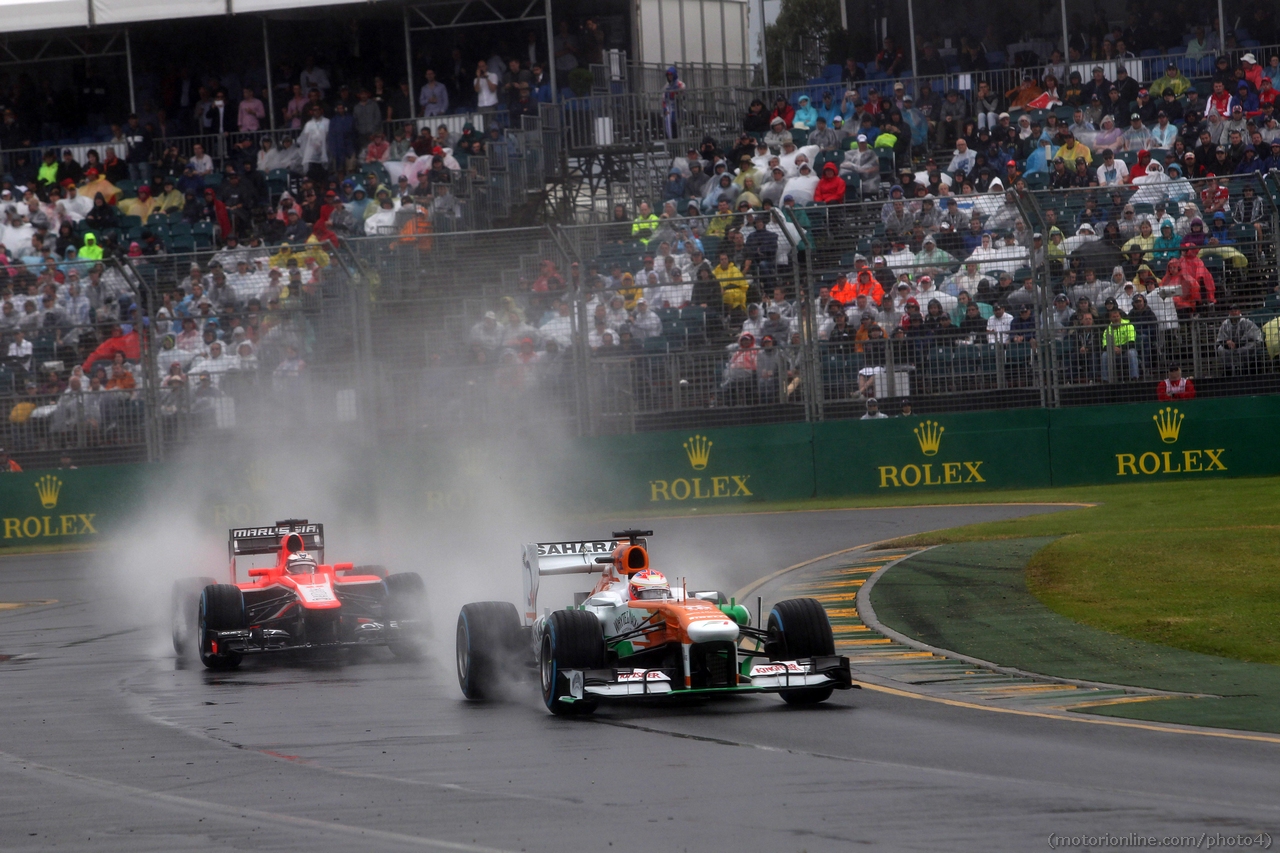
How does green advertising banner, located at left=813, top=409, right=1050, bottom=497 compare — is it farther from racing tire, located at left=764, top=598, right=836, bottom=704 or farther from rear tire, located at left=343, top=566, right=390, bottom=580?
racing tire, located at left=764, top=598, right=836, bottom=704

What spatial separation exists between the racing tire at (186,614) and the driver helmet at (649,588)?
16.0 ft

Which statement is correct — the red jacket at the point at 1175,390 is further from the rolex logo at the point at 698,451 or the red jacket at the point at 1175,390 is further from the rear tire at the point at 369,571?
the rear tire at the point at 369,571

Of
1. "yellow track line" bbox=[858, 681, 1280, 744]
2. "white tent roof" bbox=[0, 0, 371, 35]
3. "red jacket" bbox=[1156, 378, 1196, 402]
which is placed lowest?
"yellow track line" bbox=[858, 681, 1280, 744]

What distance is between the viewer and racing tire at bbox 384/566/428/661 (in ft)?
43.9

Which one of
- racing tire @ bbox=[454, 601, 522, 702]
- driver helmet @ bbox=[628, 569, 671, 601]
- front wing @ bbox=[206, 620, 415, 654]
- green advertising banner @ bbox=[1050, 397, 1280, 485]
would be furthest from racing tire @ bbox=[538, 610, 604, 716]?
green advertising banner @ bbox=[1050, 397, 1280, 485]

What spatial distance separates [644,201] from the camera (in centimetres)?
2695

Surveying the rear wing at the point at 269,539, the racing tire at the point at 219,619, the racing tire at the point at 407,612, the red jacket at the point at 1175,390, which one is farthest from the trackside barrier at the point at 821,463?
the racing tire at the point at 219,619

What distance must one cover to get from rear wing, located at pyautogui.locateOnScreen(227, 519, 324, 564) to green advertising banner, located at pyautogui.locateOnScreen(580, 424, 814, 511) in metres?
9.22

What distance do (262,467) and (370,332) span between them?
8.56 ft

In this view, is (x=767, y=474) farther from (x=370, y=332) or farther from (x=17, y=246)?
(x=17, y=246)

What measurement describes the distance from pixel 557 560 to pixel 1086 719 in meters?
4.08

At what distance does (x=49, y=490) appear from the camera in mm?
25125

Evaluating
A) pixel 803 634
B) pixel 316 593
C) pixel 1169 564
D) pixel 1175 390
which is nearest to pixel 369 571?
pixel 316 593

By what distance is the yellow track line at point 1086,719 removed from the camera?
840 cm
